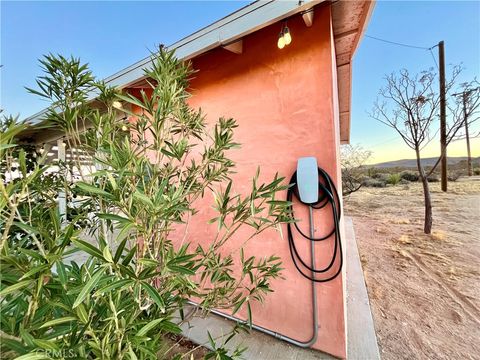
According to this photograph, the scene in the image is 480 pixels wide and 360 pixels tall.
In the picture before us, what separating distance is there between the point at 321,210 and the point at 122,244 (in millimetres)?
1591

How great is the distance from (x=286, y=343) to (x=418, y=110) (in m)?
6.12

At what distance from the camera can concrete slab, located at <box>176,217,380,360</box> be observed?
180cm

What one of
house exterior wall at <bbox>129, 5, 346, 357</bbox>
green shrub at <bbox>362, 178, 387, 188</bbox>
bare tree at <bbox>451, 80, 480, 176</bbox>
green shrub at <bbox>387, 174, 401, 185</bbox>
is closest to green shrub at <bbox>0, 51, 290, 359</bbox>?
house exterior wall at <bbox>129, 5, 346, 357</bbox>

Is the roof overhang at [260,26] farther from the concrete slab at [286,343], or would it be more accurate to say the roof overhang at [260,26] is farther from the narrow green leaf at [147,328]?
the concrete slab at [286,343]

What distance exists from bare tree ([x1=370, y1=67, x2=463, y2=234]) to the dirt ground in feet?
3.07

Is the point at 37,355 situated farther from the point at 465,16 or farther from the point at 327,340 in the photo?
the point at 465,16

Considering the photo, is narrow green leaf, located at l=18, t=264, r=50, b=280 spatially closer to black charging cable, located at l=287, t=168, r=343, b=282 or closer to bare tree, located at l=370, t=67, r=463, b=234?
black charging cable, located at l=287, t=168, r=343, b=282

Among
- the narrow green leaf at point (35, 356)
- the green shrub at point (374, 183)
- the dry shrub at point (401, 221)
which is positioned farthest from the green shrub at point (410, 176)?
the narrow green leaf at point (35, 356)

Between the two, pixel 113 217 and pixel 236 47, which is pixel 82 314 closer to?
pixel 113 217

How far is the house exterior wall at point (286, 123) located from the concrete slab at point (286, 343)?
0.11 m

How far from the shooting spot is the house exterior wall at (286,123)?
1.77 metres

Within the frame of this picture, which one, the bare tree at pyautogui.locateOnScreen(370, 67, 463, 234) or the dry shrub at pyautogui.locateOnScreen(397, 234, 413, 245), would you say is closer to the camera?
the dry shrub at pyautogui.locateOnScreen(397, 234, 413, 245)

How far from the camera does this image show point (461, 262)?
11.6ft

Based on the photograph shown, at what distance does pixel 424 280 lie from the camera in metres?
3.06
